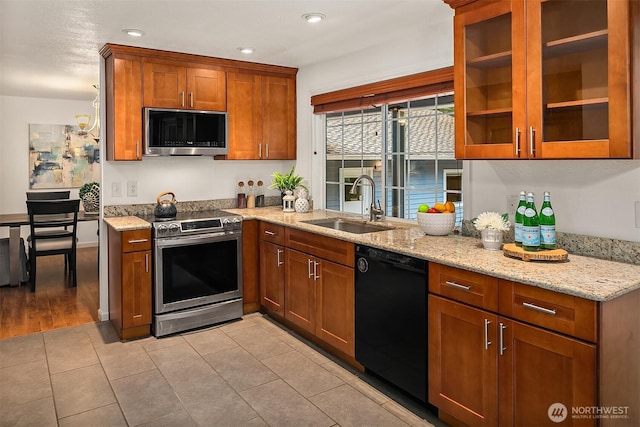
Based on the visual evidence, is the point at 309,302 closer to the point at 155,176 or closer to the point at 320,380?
the point at 320,380

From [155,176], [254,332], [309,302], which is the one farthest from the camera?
[155,176]

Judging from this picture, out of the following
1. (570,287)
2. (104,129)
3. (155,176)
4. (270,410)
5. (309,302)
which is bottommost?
(270,410)

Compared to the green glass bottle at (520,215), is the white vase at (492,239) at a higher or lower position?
lower

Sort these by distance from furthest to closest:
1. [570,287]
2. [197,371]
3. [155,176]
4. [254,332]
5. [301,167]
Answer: [301,167] < [155,176] < [254,332] < [197,371] < [570,287]

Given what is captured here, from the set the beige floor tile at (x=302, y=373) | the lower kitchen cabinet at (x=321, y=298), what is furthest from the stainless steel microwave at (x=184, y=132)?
the beige floor tile at (x=302, y=373)

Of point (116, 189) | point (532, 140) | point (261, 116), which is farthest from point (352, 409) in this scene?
point (261, 116)

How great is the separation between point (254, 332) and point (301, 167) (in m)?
1.77

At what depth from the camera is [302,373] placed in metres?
3.02

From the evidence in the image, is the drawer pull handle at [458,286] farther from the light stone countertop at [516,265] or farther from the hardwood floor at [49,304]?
the hardwood floor at [49,304]

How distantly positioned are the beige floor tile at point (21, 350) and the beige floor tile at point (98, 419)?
0.97 meters

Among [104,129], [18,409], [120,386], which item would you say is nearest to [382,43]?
[104,129]

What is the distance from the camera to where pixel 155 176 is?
169 inches

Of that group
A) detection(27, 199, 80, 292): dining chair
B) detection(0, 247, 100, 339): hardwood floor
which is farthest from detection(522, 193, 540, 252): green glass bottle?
detection(27, 199, 80, 292): dining chair

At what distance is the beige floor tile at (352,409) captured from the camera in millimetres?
2438
